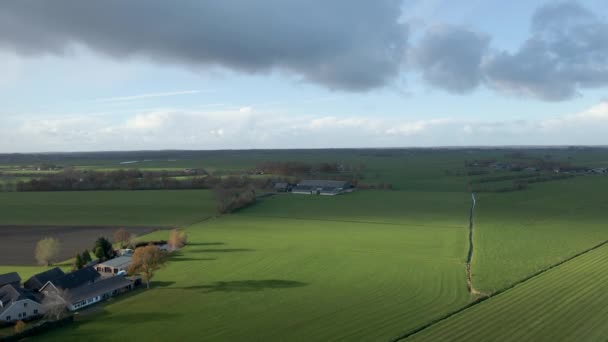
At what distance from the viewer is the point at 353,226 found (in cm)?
5322

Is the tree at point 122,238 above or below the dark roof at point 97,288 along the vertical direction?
above

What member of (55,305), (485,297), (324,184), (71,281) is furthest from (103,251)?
(324,184)

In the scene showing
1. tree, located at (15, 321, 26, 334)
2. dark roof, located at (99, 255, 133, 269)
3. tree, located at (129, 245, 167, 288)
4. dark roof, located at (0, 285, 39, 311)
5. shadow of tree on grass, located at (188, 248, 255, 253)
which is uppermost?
tree, located at (129, 245, 167, 288)

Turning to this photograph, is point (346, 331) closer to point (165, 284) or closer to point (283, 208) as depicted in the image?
point (165, 284)

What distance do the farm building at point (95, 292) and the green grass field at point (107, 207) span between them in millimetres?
26158

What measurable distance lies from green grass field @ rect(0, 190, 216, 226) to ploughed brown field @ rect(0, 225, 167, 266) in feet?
11.5

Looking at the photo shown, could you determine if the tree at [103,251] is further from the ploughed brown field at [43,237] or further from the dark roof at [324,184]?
the dark roof at [324,184]

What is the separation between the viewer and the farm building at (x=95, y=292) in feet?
87.7

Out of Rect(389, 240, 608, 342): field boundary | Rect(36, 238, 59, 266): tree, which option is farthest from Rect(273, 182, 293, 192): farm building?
Rect(389, 240, 608, 342): field boundary

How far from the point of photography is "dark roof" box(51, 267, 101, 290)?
2858 cm

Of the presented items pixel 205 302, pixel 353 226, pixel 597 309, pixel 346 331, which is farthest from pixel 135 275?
pixel 597 309

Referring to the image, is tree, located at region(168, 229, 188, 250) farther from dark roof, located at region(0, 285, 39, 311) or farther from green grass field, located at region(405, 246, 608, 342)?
green grass field, located at region(405, 246, 608, 342)

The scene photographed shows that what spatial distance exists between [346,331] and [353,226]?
31.1m

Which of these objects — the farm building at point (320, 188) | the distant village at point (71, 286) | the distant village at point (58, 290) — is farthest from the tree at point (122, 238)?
the farm building at point (320, 188)
